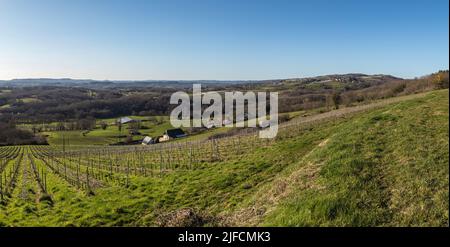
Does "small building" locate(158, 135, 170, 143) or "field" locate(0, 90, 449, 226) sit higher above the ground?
"field" locate(0, 90, 449, 226)

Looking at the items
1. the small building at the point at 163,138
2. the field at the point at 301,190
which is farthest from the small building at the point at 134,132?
the field at the point at 301,190

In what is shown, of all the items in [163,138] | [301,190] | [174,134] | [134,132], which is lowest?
[163,138]

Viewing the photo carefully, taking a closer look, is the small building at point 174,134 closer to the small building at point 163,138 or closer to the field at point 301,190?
the small building at point 163,138

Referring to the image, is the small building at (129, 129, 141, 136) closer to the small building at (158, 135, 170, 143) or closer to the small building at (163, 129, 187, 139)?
the small building at (158, 135, 170, 143)

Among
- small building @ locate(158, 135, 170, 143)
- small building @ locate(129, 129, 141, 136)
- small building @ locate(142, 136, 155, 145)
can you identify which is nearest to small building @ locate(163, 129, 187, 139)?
small building @ locate(158, 135, 170, 143)

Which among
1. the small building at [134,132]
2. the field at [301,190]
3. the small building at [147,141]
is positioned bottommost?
the small building at [147,141]

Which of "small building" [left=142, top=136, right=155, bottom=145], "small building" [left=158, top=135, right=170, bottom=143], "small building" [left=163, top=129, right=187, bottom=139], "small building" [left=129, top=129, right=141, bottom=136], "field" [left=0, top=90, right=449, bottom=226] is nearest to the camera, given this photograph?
"field" [left=0, top=90, right=449, bottom=226]

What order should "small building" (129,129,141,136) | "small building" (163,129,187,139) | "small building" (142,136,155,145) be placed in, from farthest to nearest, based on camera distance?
1. "small building" (129,129,141,136)
2. "small building" (163,129,187,139)
3. "small building" (142,136,155,145)

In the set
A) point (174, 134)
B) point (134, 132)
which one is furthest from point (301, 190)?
point (134, 132)

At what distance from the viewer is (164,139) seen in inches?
3809

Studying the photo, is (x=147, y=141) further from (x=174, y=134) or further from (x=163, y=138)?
(x=174, y=134)

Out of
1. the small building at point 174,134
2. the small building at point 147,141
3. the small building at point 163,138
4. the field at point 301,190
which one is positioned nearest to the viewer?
the field at point 301,190
